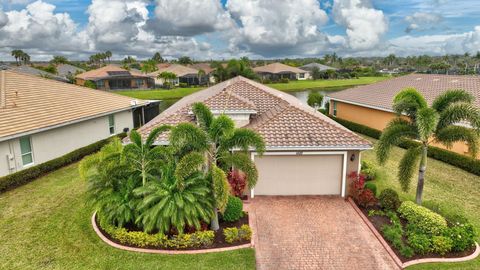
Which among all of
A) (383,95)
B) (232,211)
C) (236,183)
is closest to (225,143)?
(232,211)

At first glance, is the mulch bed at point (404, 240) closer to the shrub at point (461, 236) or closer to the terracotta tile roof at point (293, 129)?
the shrub at point (461, 236)

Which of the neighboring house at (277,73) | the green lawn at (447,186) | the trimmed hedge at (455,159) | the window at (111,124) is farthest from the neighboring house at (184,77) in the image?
the green lawn at (447,186)

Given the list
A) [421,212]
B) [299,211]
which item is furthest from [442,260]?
[299,211]

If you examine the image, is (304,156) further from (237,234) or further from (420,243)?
(420,243)

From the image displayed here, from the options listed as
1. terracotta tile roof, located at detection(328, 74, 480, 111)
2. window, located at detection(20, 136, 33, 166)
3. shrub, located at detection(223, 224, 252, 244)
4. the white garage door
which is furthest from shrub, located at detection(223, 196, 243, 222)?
terracotta tile roof, located at detection(328, 74, 480, 111)

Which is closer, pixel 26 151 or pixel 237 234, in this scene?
pixel 237 234

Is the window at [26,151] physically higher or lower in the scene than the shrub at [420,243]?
higher

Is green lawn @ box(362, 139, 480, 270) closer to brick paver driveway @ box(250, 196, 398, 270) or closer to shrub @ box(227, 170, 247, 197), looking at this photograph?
brick paver driveway @ box(250, 196, 398, 270)
